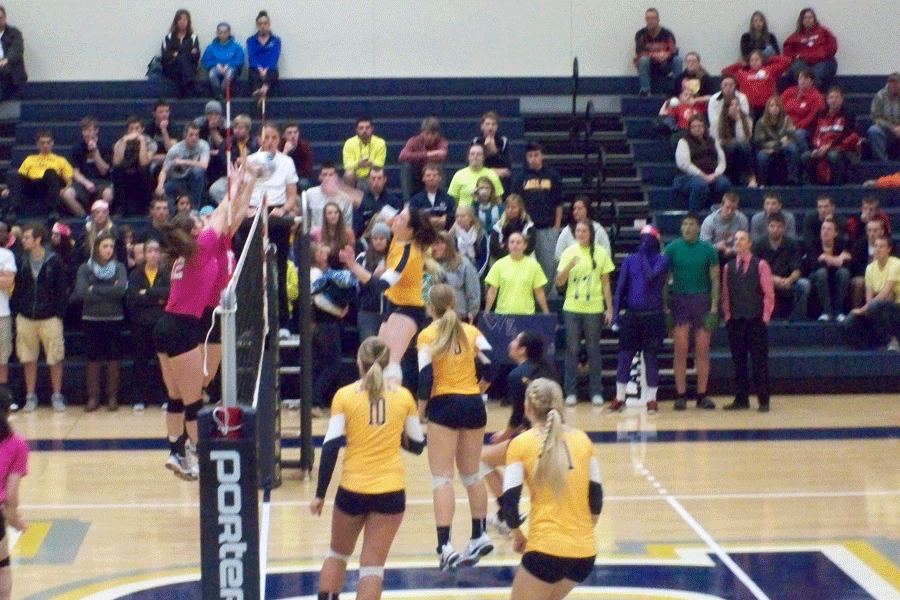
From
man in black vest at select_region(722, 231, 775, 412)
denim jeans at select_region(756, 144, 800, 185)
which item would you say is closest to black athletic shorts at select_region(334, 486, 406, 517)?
man in black vest at select_region(722, 231, 775, 412)

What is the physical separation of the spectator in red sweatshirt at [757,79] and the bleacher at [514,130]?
125cm

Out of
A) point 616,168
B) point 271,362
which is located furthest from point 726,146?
point 271,362

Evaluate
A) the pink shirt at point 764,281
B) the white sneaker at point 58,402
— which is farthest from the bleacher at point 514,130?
the pink shirt at point 764,281

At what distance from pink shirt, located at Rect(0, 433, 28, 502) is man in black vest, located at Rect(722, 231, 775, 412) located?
926cm

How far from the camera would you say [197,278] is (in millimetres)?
8633

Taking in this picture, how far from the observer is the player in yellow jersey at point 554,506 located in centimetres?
645

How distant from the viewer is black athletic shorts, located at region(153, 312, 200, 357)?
8.82 metres

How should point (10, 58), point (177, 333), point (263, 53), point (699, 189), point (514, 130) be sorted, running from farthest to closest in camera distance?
point (263, 53)
point (10, 58)
point (514, 130)
point (699, 189)
point (177, 333)

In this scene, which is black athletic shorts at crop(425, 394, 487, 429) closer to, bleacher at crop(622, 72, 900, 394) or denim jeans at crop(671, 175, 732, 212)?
bleacher at crop(622, 72, 900, 394)

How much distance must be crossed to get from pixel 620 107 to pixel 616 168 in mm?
1526

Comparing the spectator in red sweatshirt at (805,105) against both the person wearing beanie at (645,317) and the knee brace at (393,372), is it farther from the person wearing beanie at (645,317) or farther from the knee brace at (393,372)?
the knee brace at (393,372)

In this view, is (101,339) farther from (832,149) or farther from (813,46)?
(813,46)

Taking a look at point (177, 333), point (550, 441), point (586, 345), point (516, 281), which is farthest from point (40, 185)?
point (550, 441)

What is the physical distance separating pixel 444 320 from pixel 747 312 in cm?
679
